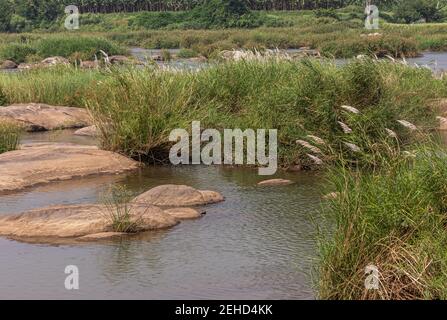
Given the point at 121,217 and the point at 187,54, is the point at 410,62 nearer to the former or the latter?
the point at 187,54

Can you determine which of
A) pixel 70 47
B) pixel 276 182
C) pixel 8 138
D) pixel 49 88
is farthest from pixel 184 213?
pixel 70 47

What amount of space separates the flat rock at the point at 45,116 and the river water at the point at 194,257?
683 cm

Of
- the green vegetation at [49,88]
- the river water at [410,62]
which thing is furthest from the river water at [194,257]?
the green vegetation at [49,88]

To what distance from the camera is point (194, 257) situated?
28.5 ft

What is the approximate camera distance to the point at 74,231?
9.49m

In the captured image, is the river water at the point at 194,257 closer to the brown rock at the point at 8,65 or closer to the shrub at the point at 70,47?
the shrub at the point at 70,47

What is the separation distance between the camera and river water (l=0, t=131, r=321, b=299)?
25.1 feet

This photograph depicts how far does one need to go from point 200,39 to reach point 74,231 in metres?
48.6

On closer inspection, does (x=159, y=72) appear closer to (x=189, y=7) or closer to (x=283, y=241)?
(x=283, y=241)

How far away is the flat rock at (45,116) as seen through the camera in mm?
18422

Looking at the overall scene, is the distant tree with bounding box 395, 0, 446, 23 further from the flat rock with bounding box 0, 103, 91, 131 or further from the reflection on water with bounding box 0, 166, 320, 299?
the reflection on water with bounding box 0, 166, 320, 299

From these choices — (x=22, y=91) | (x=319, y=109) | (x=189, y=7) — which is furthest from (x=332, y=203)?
(x=189, y=7)
